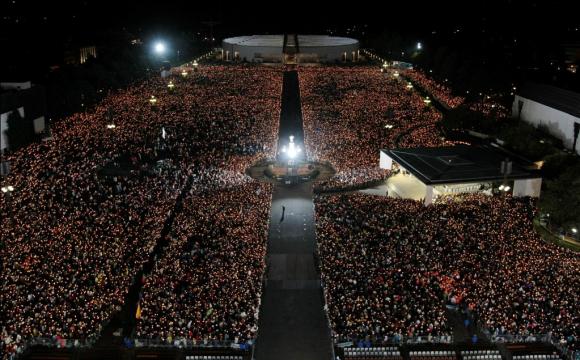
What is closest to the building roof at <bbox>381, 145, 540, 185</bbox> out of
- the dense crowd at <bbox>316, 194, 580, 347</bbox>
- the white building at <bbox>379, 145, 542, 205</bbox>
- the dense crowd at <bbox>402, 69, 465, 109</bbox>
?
the white building at <bbox>379, 145, 542, 205</bbox>

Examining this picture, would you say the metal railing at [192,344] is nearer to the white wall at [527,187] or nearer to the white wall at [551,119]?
the white wall at [527,187]

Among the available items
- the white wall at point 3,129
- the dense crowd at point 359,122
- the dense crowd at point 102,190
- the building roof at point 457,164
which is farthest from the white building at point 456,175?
the white wall at point 3,129

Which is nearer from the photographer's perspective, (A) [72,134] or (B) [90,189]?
(B) [90,189]

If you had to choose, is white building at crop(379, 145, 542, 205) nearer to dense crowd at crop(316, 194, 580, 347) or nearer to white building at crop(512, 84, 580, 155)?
dense crowd at crop(316, 194, 580, 347)

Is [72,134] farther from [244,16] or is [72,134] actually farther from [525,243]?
[244,16]

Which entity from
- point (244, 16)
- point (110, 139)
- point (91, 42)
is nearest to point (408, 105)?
point (110, 139)

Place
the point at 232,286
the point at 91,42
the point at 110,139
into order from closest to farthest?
the point at 232,286, the point at 110,139, the point at 91,42
